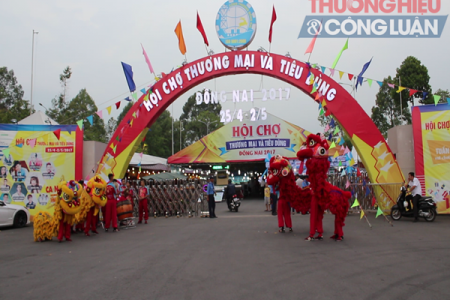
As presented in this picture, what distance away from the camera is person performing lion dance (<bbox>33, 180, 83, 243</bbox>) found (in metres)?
10.2

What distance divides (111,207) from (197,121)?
47.3 m

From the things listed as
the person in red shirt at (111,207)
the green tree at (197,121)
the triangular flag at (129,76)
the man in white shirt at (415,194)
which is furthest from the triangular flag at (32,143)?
the green tree at (197,121)

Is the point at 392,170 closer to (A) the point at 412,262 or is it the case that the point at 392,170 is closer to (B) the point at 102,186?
(A) the point at 412,262

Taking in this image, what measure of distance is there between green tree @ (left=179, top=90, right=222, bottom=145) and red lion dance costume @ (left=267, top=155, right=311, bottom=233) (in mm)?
43418

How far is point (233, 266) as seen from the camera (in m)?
6.70

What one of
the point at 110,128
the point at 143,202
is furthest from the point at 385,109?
the point at 110,128

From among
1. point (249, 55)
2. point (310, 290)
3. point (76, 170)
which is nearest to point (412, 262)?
point (310, 290)

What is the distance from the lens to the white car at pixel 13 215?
45.0ft

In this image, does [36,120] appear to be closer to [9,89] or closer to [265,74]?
[265,74]

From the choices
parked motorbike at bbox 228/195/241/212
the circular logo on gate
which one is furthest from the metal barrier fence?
the circular logo on gate

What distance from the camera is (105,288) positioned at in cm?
552

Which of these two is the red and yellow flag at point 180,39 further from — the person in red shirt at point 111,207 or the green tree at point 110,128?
the green tree at point 110,128

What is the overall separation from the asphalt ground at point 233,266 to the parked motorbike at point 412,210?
63.9 inches

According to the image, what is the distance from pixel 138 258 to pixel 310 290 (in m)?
3.75
